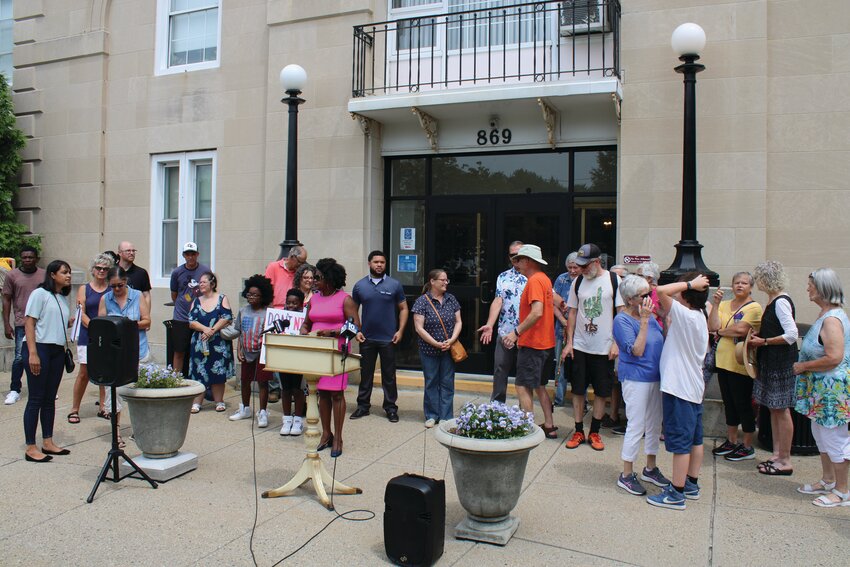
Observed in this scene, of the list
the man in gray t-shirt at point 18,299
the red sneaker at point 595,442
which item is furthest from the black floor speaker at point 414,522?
the man in gray t-shirt at point 18,299

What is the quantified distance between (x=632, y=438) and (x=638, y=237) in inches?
148

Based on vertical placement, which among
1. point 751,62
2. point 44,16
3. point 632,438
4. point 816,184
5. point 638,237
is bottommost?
point 632,438

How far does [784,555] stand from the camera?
452 centimetres

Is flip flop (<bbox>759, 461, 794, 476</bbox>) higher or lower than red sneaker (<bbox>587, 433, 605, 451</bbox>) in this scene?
lower

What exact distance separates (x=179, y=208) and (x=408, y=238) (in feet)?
13.7

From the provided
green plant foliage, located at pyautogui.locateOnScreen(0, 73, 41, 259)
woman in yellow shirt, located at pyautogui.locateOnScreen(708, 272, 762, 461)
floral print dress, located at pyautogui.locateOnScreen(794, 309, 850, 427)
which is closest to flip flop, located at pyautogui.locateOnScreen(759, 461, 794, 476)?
woman in yellow shirt, located at pyautogui.locateOnScreen(708, 272, 762, 461)

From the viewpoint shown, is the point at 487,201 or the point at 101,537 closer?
the point at 101,537

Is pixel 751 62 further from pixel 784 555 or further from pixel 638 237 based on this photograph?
pixel 784 555

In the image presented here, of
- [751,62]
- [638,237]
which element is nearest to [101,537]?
[638,237]

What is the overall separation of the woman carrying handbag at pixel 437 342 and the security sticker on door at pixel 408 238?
276 cm

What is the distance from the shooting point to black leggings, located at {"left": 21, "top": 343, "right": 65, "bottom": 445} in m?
6.38

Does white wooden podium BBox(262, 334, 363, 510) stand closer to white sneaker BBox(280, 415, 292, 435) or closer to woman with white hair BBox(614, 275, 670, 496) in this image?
white sneaker BBox(280, 415, 292, 435)

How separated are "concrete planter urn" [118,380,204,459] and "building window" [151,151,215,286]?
19.2ft

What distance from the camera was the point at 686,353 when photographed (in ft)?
17.3
